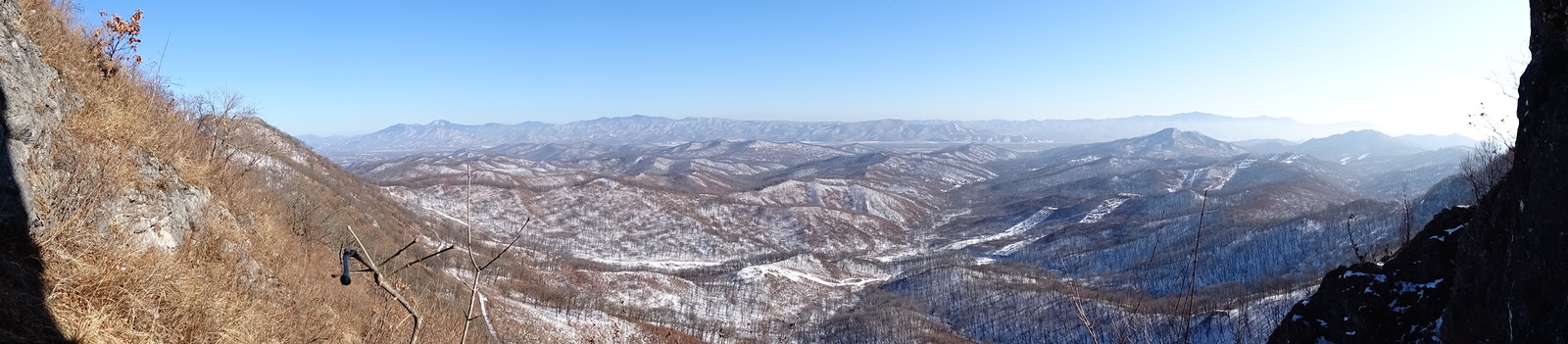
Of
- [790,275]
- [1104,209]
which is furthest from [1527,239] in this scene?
[1104,209]

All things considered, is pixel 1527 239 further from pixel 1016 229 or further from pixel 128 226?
pixel 1016 229

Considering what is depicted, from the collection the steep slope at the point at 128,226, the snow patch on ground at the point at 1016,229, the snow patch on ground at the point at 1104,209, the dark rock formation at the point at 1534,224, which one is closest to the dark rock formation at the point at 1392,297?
the dark rock formation at the point at 1534,224

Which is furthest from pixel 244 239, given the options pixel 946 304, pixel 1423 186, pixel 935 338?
pixel 1423 186

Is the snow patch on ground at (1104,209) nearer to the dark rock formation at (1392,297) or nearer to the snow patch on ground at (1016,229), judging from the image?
the snow patch on ground at (1016,229)

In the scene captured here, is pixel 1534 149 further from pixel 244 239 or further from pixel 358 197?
pixel 358 197

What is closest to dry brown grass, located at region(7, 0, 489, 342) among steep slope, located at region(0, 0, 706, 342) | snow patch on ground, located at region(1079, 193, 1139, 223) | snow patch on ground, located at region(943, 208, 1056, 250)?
steep slope, located at region(0, 0, 706, 342)

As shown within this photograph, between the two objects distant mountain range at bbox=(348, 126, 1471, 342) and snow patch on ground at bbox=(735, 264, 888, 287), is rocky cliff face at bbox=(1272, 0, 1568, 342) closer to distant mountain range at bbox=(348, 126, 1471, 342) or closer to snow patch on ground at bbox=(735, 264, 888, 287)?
distant mountain range at bbox=(348, 126, 1471, 342)
